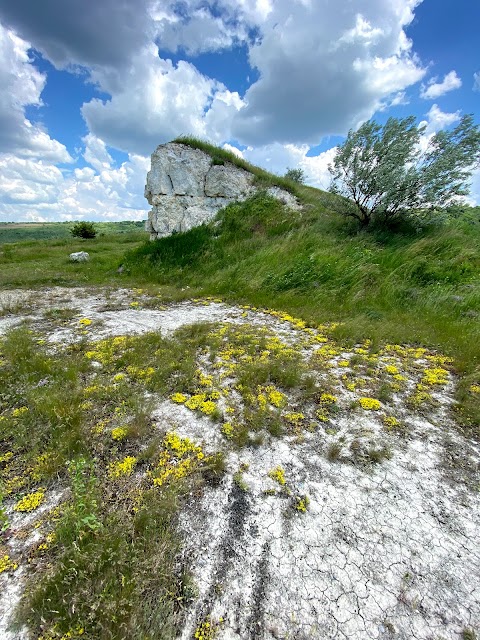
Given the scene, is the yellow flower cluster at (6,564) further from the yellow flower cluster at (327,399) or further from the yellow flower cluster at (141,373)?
the yellow flower cluster at (327,399)

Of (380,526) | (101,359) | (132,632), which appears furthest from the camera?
(101,359)

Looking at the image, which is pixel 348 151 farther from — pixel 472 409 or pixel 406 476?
pixel 406 476

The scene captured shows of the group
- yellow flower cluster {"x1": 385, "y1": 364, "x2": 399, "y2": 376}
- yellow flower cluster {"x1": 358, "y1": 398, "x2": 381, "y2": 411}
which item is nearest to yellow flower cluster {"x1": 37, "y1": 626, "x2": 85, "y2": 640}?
yellow flower cluster {"x1": 358, "y1": 398, "x2": 381, "y2": 411}

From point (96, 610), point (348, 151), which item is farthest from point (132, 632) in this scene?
A: point (348, 151)

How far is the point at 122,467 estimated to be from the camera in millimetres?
3312

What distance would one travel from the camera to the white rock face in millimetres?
16250

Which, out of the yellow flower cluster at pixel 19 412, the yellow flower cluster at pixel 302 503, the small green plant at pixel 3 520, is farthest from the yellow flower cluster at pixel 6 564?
the yellow flower cluster at pixel 302 503

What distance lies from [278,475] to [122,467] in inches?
67.4

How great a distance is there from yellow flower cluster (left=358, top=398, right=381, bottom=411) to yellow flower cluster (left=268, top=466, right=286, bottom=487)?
1772 mm

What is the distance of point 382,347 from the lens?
645cm

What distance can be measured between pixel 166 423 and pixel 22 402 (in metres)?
2.26

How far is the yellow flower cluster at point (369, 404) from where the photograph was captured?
442 cm

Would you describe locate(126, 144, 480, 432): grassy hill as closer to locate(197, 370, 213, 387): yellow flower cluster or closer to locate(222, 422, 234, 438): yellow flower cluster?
locate(222, 422, 234, 438): yellow flower cluster

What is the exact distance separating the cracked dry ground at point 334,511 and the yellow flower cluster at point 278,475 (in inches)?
0.5
